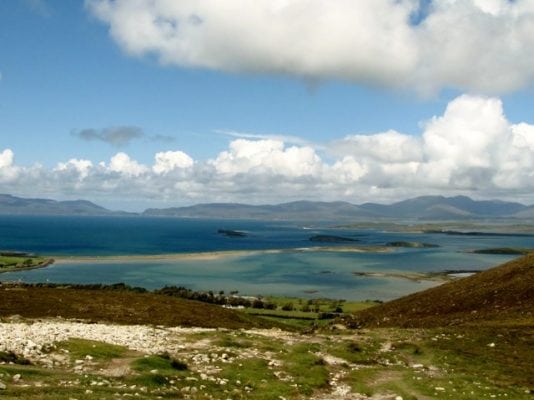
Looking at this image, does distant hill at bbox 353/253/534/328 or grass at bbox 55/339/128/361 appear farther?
distant hill at bbox 353/253/534/328

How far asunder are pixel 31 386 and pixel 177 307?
43.2m

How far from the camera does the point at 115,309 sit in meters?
59.0

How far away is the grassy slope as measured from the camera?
5388 centimetres

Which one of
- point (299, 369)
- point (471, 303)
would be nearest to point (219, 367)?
point (299, 369)

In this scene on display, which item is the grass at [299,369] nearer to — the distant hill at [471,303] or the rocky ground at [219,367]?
the rocky ground at [219,367]

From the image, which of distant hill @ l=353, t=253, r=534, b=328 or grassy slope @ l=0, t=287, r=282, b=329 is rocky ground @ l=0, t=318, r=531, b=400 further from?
distant hill @ l=353, t=253, r=534, b=328

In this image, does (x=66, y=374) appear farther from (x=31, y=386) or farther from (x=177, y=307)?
(x=177, y=307)

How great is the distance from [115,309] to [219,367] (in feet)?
101

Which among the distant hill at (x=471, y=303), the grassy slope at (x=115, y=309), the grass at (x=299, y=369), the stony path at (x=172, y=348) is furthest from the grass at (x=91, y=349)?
the distant hill at (x=471, y=303)

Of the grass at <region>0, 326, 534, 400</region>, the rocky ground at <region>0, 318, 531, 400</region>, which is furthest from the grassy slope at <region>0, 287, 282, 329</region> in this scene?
the grass at <region>0, 326, 534, 400</region>

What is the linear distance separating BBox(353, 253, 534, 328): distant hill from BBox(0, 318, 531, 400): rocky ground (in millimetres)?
14435

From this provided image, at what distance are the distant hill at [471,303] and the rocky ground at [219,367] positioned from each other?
568 inches

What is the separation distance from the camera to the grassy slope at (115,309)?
53.9 m

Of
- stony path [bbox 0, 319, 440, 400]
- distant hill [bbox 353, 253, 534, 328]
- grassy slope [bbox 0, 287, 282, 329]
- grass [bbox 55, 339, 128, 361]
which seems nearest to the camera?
stony path [bbox 0, 319, 440, 400]
